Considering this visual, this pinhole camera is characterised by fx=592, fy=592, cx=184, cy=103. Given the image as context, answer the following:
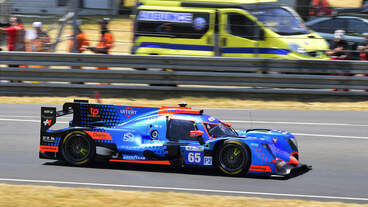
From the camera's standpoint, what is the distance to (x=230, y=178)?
333 inches

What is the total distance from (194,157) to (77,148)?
1880mm

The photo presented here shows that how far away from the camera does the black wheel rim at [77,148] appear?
9094 mm

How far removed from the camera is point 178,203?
6828 millimetres

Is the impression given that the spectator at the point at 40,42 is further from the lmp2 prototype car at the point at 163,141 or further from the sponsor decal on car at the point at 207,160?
the sponsor decal on car at the point at 207,160

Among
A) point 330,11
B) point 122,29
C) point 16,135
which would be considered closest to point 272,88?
point 330,11

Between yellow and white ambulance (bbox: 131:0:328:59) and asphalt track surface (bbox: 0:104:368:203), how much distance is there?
3.72 metres

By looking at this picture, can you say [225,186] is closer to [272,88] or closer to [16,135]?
[16,135]

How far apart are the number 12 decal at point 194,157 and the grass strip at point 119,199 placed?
125 cm

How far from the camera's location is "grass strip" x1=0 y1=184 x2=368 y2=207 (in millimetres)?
6727

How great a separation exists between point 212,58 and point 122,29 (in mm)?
2461

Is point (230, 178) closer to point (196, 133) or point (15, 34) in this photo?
point (196, 133)

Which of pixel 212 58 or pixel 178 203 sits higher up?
pixel 212 58

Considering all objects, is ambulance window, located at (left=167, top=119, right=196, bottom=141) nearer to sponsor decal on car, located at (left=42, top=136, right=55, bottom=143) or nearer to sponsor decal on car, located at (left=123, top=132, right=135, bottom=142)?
sponsor decal on car, located at (left=123, top=132, right=135, bottom=142)

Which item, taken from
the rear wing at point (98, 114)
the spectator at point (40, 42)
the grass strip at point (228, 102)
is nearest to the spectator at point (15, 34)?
the spectator at point (40, 42)
